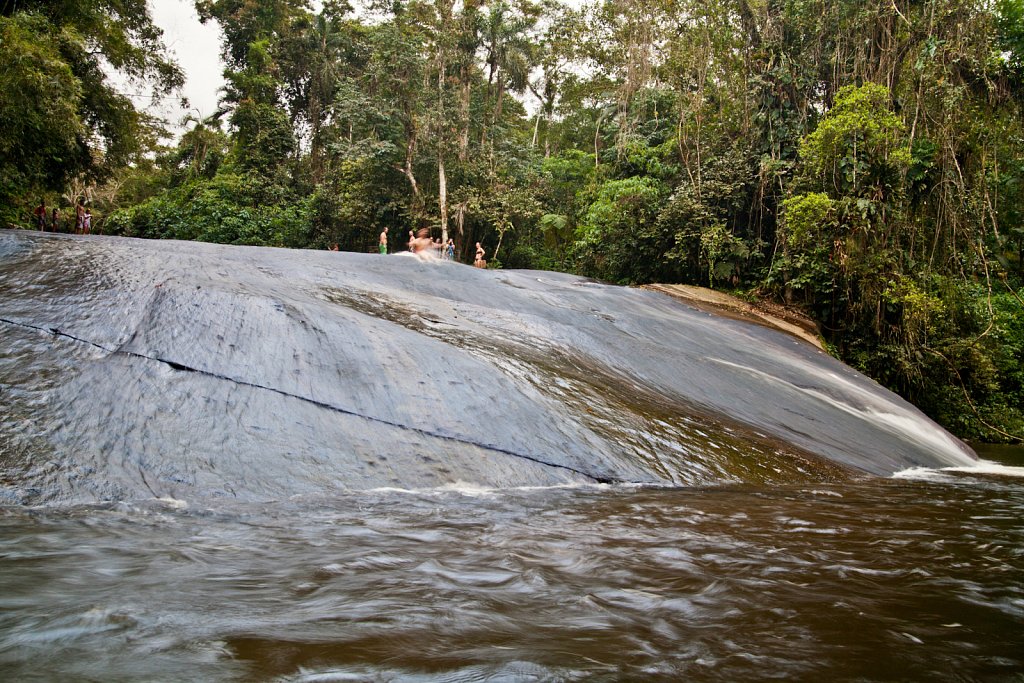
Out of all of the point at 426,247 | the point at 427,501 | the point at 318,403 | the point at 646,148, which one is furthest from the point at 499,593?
the point at 646,148

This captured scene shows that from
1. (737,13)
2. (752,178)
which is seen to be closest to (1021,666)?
(752,178)

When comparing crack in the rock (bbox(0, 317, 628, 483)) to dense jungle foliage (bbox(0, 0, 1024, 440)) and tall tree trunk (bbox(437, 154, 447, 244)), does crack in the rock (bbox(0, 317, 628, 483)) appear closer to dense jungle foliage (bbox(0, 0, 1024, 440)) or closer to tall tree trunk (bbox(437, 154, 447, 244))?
dense jungle foliage (bbox(0, 0, 1024, 440))

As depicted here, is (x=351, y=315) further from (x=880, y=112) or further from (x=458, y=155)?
(x=458, y=155)

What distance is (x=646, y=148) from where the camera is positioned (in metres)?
20.6

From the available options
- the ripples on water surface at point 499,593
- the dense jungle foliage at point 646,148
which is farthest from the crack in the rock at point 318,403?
the dense jungle foliage at point 646,148

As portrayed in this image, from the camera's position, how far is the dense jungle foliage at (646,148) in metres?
13.2

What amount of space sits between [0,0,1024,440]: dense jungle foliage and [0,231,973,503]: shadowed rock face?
7.41 meters

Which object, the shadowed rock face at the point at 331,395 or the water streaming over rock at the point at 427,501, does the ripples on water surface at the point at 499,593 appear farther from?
the shadowed rock face at the point at 331,395

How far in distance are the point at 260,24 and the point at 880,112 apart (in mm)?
27242

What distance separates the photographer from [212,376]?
4.34 m

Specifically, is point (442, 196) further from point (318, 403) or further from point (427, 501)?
point (427, 501)

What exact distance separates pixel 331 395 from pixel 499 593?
255 centimetres

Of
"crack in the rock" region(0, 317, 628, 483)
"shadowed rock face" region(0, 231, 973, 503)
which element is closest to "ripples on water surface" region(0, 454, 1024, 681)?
"shadowed rock face" region(0, 231, 973, 503)

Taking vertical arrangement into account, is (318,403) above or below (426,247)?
below
